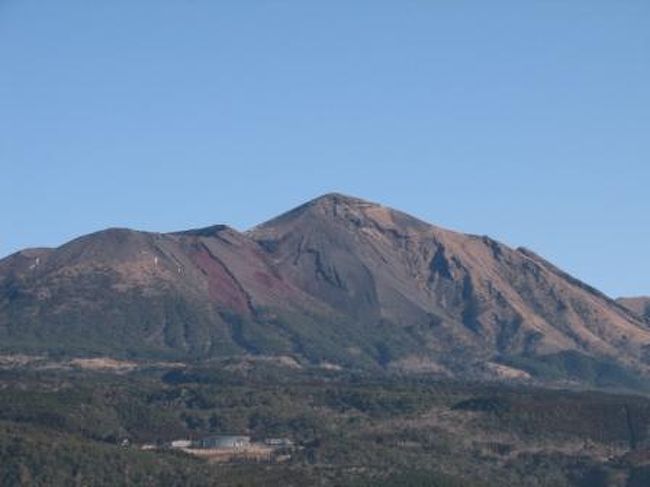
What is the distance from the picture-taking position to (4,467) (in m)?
171

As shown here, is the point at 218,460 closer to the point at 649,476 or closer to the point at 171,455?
the point at 171,455

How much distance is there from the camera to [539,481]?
200 metres

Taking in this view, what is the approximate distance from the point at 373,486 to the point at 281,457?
2524cm

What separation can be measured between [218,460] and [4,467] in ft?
94.1

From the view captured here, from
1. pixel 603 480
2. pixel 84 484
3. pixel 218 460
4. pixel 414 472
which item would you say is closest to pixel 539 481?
pixel 603 480

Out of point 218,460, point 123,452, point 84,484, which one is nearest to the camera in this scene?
point 84,484

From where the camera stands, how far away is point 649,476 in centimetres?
19788

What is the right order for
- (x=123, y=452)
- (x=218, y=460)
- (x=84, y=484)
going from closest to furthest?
(x=84, y=484)
(x=123, y=452)
(x=218, y=460)

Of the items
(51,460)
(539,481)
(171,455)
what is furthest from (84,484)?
(539,481)

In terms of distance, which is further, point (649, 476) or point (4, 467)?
point (649, 476)

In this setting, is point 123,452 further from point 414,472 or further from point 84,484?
point 414,472

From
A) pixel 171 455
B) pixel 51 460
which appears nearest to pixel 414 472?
pixel 171 455

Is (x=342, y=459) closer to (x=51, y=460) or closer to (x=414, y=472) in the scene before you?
(x=414, y=472)

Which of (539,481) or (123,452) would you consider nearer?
(123,452)
